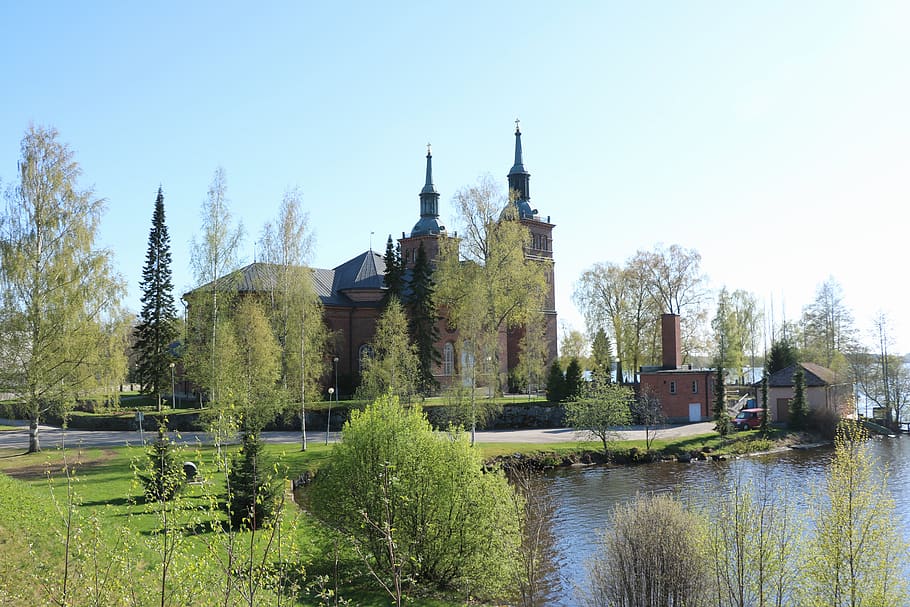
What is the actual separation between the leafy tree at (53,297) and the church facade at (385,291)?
63.9ft

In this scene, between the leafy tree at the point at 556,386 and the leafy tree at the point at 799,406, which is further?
the leafy tree at the point at 556,386

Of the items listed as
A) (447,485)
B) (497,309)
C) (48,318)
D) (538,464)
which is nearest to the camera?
(447,485)

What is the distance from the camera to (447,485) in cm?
1583

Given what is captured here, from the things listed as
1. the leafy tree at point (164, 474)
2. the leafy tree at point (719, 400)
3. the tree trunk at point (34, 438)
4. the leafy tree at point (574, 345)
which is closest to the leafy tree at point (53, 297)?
the tree trunk at point (34, 438)

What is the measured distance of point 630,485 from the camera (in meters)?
29.2

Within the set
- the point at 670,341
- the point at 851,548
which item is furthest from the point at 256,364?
the point at 670,341

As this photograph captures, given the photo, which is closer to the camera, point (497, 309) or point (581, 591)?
point (581, 591)

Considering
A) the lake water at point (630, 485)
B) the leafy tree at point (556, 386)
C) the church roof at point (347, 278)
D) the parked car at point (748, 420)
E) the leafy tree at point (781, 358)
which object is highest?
the church roof at point (347, 278)

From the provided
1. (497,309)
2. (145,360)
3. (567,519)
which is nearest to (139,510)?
(567,519)

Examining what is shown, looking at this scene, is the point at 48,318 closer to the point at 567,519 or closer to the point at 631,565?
the point at 567,519

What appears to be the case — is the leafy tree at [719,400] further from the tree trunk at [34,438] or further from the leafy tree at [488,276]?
the tree trunk at [34,438]

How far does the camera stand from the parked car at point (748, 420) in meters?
45.5

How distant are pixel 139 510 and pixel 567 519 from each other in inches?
→ 509

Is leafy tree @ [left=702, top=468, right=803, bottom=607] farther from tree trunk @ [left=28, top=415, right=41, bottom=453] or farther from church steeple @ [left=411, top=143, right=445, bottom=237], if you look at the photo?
church steeple @ [left=411, top=143, right=445, bottom=237]
